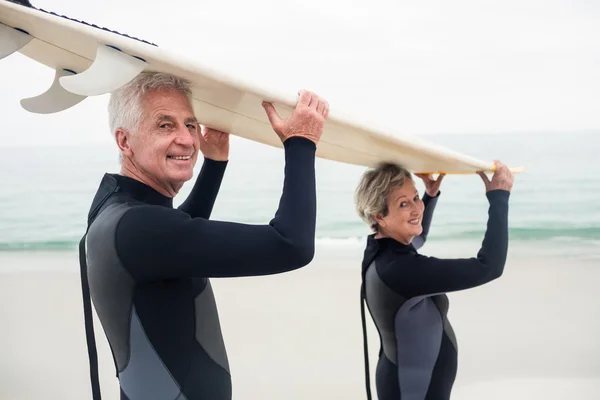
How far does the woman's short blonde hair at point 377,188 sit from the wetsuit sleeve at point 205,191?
545 mm

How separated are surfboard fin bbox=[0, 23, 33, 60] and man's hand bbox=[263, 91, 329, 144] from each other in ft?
1.41

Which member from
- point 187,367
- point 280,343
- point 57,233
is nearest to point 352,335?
point 280,343

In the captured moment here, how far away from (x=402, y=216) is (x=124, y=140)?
96 centimetres

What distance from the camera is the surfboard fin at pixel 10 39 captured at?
3.17 ft

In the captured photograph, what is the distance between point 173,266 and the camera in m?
0.97

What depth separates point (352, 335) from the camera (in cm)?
449

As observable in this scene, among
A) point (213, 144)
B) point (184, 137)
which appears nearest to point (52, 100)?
point (184, 137)

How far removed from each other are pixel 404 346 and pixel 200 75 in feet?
3.48

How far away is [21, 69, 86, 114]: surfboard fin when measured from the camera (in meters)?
1.18

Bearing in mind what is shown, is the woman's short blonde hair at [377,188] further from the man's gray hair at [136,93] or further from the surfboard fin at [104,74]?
the surfboard fin at [104,74]

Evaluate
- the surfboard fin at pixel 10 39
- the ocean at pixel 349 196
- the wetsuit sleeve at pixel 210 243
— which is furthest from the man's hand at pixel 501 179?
the ocean at pixel 349 196

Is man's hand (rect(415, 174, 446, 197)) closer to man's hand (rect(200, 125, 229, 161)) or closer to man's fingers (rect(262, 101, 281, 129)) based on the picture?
man's hand (rect(200, 125, 229, 161))

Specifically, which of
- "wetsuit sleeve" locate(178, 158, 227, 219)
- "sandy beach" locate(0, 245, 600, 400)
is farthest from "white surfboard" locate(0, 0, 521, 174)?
"sandy beach" locate(0, 245, 600, 400)

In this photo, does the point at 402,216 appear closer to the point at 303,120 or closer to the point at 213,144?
the point at 213,144
